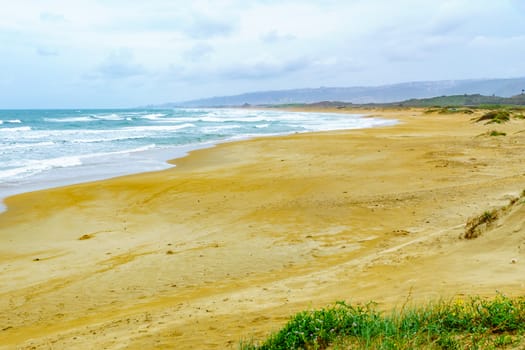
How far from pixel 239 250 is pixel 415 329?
450cm

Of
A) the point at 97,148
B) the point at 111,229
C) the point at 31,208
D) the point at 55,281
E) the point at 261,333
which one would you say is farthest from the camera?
the point at 97,148

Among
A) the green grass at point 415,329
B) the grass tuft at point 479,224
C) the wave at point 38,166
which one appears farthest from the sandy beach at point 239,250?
the wave at point 38,166

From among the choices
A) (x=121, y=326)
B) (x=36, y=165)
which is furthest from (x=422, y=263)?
(x=36, y=165)

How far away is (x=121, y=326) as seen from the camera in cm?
499

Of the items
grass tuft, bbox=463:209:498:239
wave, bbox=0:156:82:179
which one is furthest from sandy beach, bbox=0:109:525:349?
wave, bbox=0:156:82:179

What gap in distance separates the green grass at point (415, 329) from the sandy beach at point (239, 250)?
56cm

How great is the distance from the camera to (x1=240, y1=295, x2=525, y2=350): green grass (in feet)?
11.3

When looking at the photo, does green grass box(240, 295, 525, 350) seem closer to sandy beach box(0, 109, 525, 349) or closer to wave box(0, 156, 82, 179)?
sandy beach box(0, 109, 525, 349)

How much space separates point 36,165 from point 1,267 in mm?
14983

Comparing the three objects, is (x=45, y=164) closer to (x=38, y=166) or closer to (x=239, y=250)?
(x=38, y=166)

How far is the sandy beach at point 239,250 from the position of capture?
4945 millimetres

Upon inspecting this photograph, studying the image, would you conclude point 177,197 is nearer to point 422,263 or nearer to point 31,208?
point 31,208

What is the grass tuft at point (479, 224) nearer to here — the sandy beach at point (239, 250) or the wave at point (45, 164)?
the sandy beach at point (239, 250)

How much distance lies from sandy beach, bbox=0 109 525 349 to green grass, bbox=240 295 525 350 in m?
0.56
